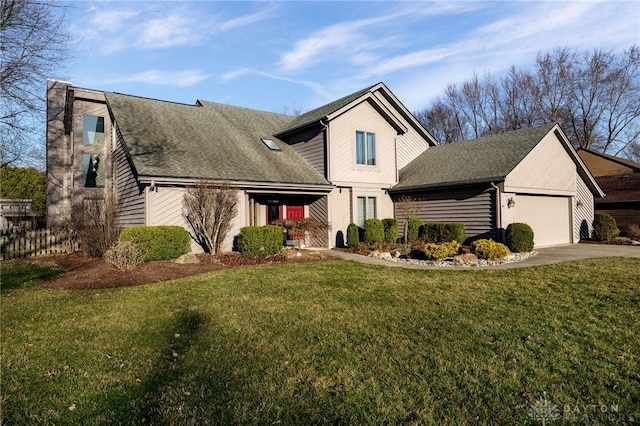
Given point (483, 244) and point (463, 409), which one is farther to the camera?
point (483, 244)

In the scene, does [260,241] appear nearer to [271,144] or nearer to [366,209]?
[366,209]

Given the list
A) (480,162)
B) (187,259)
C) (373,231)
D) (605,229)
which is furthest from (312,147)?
(605,229)

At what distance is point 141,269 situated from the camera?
365 inches

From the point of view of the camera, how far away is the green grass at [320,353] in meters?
3.14

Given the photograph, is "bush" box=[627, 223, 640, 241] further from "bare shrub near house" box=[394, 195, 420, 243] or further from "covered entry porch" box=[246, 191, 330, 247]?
"covered entry porch" box=[246, 191, 330, 247]

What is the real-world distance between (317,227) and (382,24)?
791 cm

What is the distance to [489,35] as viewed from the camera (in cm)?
1265

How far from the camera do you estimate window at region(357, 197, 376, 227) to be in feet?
54.2

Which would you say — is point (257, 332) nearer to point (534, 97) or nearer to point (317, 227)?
point (317, 227)

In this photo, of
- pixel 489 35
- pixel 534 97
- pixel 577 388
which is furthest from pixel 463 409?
pixel 534 97

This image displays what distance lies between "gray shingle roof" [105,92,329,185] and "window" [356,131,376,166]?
2231 millimetres

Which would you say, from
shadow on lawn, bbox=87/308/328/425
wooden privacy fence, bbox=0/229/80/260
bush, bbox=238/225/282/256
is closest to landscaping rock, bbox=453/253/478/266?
bush, bbox=238/225/282/256

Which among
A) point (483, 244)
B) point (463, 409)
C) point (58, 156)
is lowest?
point (463, 409)

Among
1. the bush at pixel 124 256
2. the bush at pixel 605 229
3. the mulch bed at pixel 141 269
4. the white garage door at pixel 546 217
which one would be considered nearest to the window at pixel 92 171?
the mulch bed at pixel 141 269
